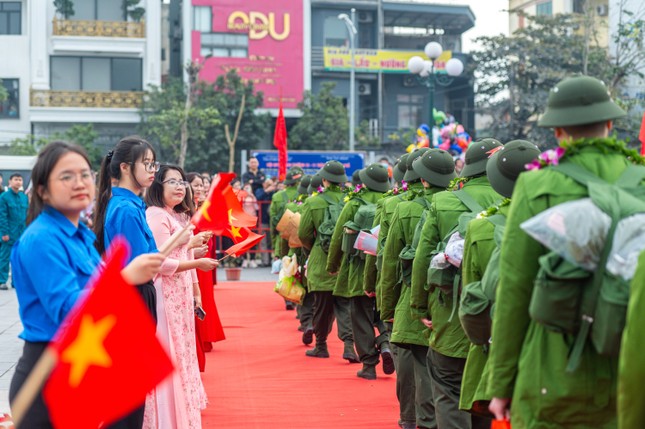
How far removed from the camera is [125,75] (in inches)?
1539

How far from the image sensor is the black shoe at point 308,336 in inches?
456

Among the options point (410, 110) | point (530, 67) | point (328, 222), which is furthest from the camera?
point (410, 110)

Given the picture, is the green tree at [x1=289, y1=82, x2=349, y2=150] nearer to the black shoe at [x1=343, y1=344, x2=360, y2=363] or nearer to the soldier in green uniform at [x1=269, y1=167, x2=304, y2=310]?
the soldier in green uniform at [x1=269, y1=167, x2=304, y2=310]

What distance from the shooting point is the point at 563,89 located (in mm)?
3857

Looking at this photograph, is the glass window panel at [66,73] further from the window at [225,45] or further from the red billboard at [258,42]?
the window at [225,45]

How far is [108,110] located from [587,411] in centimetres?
3582

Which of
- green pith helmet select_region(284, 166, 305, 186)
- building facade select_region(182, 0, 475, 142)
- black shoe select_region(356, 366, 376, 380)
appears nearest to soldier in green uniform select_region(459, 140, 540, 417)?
black shoe select_region(356, 366, 376, 380)

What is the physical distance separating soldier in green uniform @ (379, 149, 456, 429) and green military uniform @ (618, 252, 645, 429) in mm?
3799

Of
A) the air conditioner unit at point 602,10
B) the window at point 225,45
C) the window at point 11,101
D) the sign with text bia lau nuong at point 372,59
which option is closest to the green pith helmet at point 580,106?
the window at point 11,101

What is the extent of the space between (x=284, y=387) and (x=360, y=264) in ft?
4.71

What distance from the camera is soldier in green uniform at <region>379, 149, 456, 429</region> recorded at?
22.5 feet

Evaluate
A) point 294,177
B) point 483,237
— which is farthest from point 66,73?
point 483,237

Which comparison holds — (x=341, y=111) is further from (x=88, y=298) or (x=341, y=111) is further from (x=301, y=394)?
(x=88, y=298)

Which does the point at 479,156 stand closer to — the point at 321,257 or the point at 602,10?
the point at 321,257
